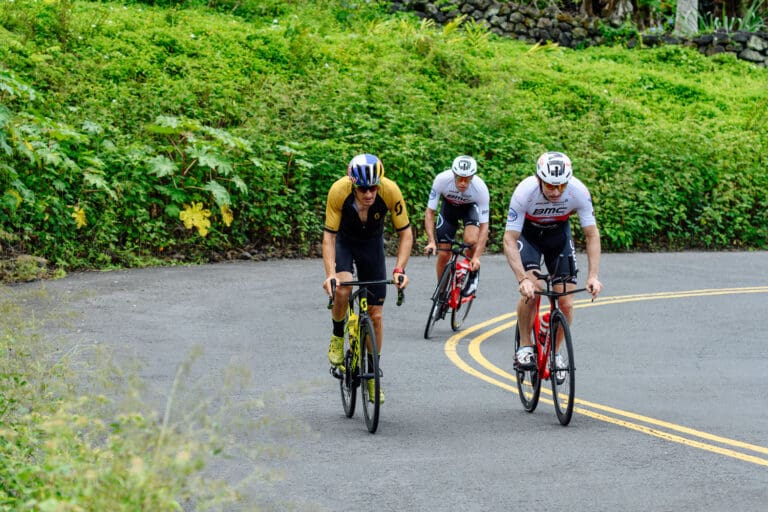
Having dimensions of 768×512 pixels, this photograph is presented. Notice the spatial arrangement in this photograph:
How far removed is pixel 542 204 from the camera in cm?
957

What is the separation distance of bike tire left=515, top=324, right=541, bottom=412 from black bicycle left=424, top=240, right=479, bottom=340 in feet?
11.5

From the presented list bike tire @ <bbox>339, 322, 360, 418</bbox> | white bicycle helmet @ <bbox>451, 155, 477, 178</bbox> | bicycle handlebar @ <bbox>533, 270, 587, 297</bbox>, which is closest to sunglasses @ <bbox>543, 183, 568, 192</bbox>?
bicycle handlebar @ <bbox>533, 270, 587, 297</bbox>

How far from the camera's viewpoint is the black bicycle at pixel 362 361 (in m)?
8.54

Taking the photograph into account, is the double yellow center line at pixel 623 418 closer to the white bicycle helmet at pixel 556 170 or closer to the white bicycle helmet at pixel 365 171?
the white bicycle helmet at pixel 556 170

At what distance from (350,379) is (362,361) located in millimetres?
366

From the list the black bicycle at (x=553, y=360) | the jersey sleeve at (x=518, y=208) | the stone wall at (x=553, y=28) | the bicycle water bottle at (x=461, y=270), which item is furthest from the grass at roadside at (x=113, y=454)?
the stone wall at (x=553, y=28)

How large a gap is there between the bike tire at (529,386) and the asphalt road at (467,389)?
12cm

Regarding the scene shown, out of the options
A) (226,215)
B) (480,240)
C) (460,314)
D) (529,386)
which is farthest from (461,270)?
(226,215)

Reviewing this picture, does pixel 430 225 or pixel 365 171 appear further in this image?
pixel 430 225

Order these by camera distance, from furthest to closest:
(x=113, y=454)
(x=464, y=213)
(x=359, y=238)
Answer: (x=464, y=213) < (x=359, y=238) < (x=113, y=454)

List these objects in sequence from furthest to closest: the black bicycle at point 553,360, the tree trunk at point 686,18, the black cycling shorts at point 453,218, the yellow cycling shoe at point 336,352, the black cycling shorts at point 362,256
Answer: the tree trunk at point 686,18 → the black cycling shorts at point 453,218 → the black cycling shorts at point 362,256 → the yellow cycling shoe at point 336,352 → the black bicycle at point 553,360

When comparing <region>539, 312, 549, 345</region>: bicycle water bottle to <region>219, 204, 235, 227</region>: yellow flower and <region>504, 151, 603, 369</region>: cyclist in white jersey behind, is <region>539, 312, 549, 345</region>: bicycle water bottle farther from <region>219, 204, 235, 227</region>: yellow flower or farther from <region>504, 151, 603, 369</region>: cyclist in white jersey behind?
<region>219, 204, 235, 227</region>: yellow flower

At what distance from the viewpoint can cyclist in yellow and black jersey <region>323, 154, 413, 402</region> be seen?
913cm

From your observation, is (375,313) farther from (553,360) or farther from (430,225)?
(430,225)
